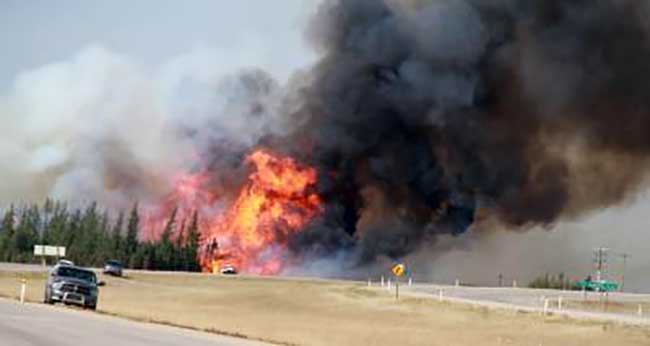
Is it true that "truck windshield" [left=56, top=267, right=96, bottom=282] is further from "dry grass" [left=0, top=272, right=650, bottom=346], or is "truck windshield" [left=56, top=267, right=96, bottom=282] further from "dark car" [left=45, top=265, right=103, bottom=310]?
"dry grass" [left=0, top=272, right=650, bottom=346]

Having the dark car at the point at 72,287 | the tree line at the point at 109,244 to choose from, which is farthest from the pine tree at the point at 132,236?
the dark car at the point at 72,287

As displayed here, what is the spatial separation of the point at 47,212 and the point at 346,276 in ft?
223

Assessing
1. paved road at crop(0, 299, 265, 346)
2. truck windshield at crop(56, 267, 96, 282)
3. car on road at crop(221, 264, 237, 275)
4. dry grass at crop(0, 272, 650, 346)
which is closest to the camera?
paved road at crop(0, 299, 265, 346)

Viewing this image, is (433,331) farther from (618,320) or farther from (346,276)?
(346,276)

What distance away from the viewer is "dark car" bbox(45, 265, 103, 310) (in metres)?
45.1

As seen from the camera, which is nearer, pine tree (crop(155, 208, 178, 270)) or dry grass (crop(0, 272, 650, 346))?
dry grass (crop(0, 272, 650, 346))

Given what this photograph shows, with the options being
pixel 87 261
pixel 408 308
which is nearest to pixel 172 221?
pixel 87 261

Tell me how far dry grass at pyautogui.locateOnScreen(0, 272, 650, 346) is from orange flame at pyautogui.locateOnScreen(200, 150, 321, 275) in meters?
22.1

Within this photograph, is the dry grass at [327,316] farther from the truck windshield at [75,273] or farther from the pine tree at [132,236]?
the pine tree at [132,236]

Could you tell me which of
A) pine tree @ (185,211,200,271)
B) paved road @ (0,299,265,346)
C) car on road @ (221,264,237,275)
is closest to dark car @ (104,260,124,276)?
car on road @ (221,264,237,275)

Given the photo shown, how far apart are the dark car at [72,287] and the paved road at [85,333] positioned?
8804 mm

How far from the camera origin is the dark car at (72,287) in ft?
148

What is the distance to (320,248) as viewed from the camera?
117m

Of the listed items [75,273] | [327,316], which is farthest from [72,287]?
[327,316]
